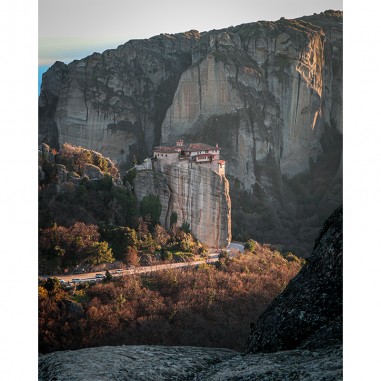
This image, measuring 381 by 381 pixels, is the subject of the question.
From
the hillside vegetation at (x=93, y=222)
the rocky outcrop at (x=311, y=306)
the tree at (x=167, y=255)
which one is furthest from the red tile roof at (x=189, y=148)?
the rocky outcrop at (x=311, y=306)

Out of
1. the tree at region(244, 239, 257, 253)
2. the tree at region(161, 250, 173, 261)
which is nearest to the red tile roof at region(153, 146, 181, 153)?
the tree at region(161, 250, 173, 261)

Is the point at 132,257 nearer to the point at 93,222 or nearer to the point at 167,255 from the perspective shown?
the point at 167,255

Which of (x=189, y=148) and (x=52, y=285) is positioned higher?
(x=189, y=148)

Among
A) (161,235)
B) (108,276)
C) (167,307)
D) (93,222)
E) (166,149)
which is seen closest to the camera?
(167,307)

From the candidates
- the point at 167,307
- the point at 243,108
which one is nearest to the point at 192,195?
the point at 167,307

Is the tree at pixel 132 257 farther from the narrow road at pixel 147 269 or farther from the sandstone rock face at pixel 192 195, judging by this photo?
the sandstone rock face at pixel 192 195
